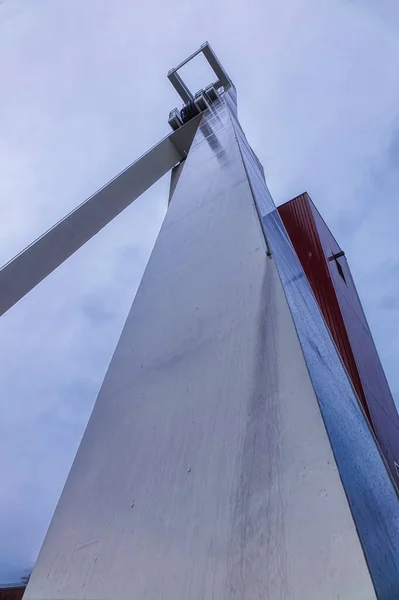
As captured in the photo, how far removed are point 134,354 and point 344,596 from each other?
3.91 feet

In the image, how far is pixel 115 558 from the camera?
2.94ft

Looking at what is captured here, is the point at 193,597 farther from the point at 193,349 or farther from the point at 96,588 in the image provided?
the point at 193,349

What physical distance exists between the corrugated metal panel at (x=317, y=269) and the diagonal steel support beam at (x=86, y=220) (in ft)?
8.24

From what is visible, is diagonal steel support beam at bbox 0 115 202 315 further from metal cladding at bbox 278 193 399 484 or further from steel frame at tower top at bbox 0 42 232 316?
metal cladding at bbox 278 193 399 484

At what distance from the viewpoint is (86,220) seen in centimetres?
443

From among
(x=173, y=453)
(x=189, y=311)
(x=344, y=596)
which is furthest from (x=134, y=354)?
(x=344, y=596)

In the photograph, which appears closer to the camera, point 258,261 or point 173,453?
point 173,453

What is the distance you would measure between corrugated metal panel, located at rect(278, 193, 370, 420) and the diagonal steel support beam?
251cm

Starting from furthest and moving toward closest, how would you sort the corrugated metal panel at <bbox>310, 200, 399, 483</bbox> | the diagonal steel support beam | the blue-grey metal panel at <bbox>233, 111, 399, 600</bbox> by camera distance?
the corrugated metal panel at <bbox>310, 200, 399, 483</bbox>, the diagonal steel support beam, the blue-grey metal panel at <bbox>233, 111, 399, 600</bbox>

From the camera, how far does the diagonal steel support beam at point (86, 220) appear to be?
11.1ft

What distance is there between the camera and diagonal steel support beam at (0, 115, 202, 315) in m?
3.39

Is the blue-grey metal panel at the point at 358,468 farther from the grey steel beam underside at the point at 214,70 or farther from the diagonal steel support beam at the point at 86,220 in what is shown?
the grey steel beam underside at the point at 214,70

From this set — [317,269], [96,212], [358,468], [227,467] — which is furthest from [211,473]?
[317,269]

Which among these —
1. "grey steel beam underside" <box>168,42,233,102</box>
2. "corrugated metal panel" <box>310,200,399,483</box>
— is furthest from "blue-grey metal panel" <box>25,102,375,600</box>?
"grey steel beam underside" <box>168,42,233,102</box>
